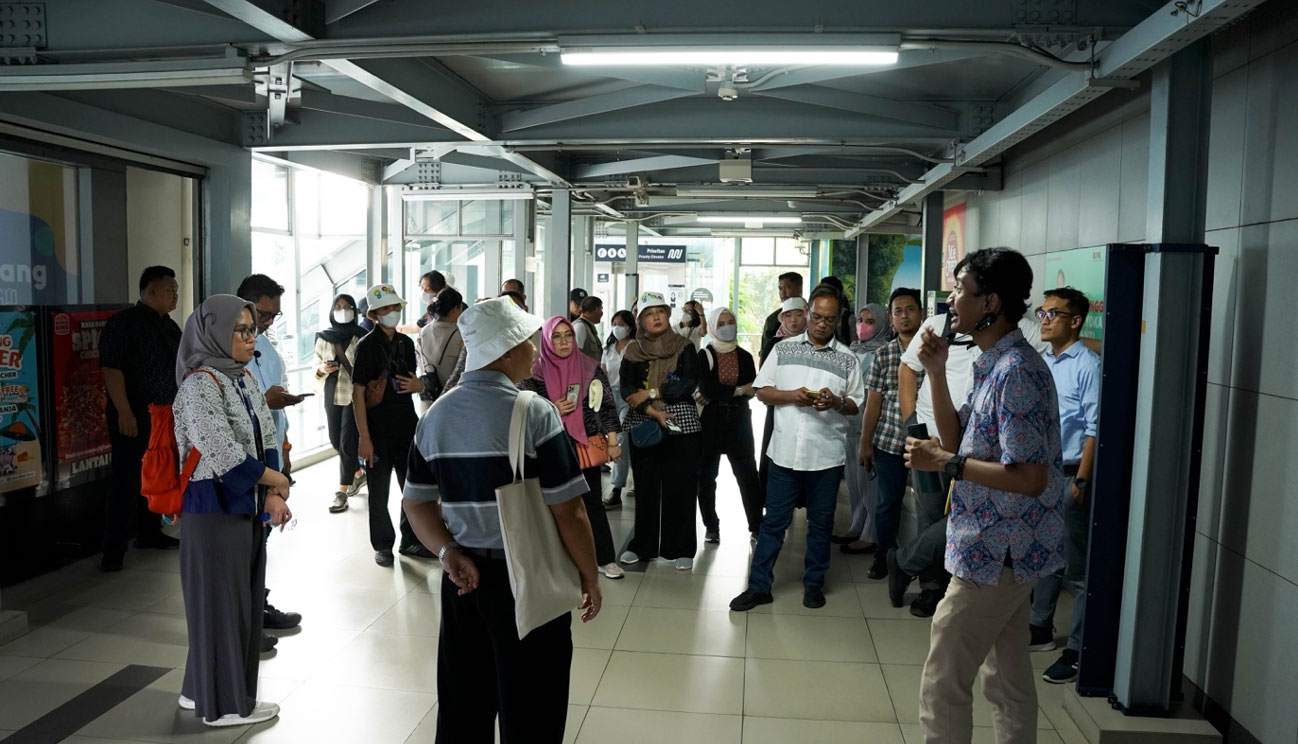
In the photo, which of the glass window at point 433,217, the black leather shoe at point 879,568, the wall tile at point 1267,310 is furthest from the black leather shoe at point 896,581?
the glass window at point 433,217

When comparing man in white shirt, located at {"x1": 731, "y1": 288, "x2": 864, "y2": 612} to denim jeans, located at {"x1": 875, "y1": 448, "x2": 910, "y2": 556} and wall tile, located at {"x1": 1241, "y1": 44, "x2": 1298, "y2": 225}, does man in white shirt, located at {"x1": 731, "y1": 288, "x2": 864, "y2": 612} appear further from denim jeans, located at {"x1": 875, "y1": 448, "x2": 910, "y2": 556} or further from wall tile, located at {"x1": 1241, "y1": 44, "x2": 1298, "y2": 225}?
wall tile, located at {"x1": 1241, "y1": 44, "x2": 1298, "y2": 225}

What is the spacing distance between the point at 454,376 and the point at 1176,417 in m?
3.93

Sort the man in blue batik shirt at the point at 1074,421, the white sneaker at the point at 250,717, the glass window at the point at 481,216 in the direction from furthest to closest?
the glass window at the point at 481,216, the man in blue batik shirt at the point at 1074,421, the white sneaker at the point at 250,717

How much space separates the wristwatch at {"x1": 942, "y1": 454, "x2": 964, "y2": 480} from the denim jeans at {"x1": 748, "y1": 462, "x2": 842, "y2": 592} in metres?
2.30

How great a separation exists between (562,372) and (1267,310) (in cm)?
342

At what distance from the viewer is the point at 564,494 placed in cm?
264

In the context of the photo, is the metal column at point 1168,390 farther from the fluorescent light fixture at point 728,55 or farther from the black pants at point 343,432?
the black pants at point 343,432

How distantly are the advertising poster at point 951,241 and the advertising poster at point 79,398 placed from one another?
767 centimetres

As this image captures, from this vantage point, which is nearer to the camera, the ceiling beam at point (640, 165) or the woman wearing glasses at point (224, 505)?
the woman wearing glasses at point (224, 505)

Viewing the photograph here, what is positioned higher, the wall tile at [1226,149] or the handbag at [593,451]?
the wall tile at [1226,149]

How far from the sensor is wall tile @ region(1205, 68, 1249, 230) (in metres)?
3.82

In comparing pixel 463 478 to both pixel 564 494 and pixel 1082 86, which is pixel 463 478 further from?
pixel 1082 86

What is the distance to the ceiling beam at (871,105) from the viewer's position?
591 cm

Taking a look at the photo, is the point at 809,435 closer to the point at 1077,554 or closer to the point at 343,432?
the point at 1077,554
